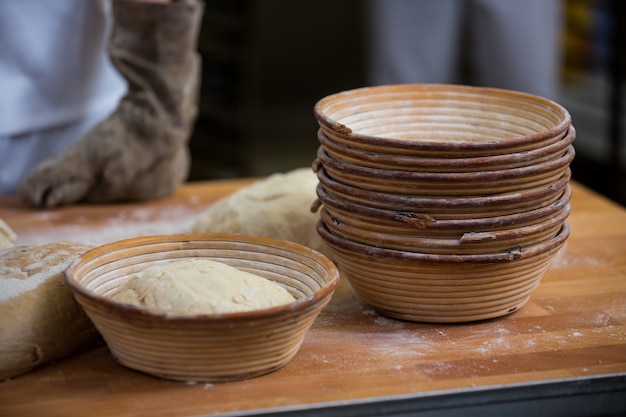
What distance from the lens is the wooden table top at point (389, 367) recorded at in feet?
3.59

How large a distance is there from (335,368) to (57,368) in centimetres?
37

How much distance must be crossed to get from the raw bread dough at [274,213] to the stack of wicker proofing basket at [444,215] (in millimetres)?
203

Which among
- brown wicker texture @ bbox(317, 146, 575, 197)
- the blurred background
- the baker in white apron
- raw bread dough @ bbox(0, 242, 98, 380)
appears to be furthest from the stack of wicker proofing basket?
the blurred background

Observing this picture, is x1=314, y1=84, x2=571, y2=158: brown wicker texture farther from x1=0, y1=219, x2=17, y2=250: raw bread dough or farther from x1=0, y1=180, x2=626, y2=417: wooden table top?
x1=0, y1=219, x2=17, y2=250: raw bread dough

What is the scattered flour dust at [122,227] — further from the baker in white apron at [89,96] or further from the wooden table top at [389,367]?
the wooden table top at [389,367]

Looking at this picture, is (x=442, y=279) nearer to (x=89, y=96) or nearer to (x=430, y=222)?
(x=430, y=222)

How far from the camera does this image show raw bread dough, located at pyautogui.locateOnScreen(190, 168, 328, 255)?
1.59m

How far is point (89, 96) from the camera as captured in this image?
2213 mm

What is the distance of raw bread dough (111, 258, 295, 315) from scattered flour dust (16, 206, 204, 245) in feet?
1.72

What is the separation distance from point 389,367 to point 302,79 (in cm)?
445

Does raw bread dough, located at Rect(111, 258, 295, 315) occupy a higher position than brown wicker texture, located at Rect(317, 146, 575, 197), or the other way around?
brown wicker texture, located at Rect(317, 146, 575, 197)

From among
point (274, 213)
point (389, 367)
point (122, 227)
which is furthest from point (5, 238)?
point (389, 367)

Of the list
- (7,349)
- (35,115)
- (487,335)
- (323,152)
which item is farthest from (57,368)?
(35,115)

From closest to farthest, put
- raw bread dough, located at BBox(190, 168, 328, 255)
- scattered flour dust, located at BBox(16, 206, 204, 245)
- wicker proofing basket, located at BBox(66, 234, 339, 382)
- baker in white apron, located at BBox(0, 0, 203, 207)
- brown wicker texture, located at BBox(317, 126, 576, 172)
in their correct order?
wicker proofing basket, located at BBox(66, 234, 339, 382) < brown wicker texture, located at BBox(317, 126, 576, 172) < raw bread dough, located at BBox(190, 168, 328, 255) < scattered flour dust, located at BBox(16, 206, 204, 245) < baker in white apron, located at BBox(0, 0, 203, 207)
